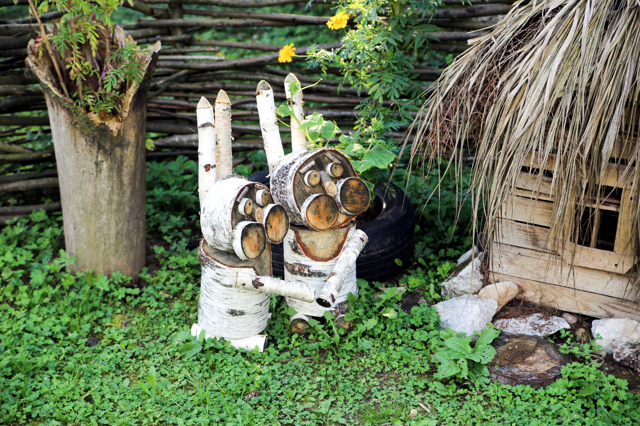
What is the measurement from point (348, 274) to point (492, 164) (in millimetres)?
882

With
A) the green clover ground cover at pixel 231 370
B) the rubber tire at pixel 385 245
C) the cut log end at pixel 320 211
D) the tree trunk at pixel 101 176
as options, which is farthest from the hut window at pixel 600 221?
the tree trunk at pixel 101 176

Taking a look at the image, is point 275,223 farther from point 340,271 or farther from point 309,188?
point 340,271

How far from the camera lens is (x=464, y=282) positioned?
9.91 feet

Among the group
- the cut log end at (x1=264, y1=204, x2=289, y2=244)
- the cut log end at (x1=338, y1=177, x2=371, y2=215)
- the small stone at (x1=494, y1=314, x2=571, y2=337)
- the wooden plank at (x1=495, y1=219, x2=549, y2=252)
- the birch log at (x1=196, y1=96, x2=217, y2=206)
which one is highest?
the birch log at (x1=196, y1=96, x2=217, y2=206)

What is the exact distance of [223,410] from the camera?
236cm

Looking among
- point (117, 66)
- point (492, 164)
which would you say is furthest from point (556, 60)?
point (117, 66)

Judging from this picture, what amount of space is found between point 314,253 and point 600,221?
1463 mm

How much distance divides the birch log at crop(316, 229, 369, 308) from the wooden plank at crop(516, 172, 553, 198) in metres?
0.82

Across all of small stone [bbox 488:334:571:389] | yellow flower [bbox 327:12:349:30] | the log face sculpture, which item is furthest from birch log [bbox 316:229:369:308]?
yellow flower [bbox 327:12:349:30]

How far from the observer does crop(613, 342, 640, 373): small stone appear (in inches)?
99.1

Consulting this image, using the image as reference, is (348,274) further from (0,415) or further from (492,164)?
(0,415)

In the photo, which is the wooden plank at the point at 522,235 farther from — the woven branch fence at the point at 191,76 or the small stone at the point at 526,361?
the woven branch fence at the point at 191,76

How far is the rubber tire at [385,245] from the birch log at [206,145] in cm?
62

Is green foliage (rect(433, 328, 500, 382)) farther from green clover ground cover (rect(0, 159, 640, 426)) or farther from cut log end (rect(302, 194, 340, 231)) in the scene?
cut log end (rect(302, 194, 340, 231))
